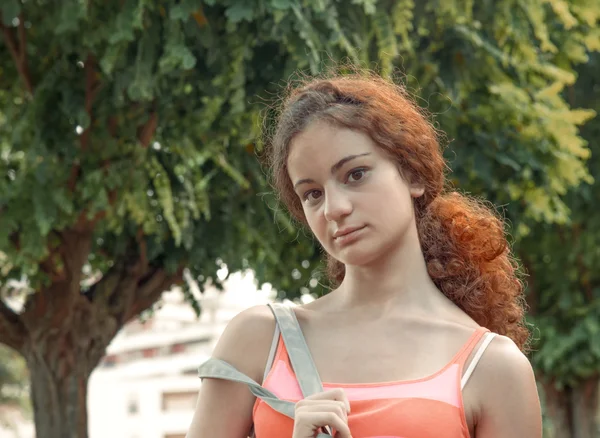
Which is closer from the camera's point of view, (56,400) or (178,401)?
(56,400)

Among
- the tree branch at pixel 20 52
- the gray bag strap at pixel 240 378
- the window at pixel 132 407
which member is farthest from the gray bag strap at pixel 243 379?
the window at pixel 132 407

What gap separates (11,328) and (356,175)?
22.9ft

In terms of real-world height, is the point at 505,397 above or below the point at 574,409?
above

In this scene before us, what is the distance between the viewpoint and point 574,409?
13.7m

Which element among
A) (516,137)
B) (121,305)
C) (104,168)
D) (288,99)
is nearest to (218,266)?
(121,305)

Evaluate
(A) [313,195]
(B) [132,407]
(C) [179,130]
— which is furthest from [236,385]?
(B) [132,407]

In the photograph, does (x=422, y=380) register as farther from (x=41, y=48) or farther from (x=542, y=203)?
(x=542, y=203)

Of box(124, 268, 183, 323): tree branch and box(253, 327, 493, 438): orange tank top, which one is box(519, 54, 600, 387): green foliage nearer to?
box(124, 268, 183, 323): tree branch

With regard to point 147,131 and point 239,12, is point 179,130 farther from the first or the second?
point 239,12

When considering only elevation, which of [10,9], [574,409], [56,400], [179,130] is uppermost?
[10,9]

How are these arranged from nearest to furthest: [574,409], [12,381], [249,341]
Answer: [249,341]
[574,409]
[12,381]

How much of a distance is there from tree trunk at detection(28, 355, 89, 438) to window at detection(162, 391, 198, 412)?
33571 mm

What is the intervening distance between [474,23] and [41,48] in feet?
9.91

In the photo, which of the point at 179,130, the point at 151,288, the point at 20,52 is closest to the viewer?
the point at 179,130
